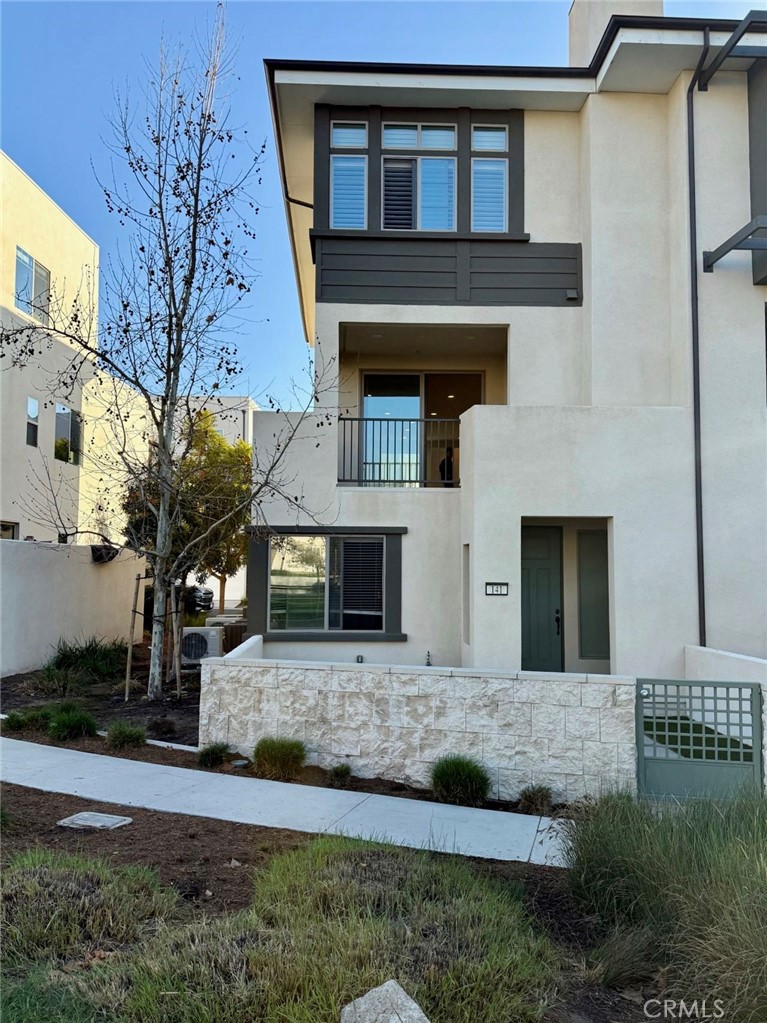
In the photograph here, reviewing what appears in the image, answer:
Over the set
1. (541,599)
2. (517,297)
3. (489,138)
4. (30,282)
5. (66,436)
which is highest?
(30,282)

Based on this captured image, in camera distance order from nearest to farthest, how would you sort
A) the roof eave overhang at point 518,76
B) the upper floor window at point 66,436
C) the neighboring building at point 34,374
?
1. the roof eave overhang at point 518,76
2. the neighboring building at point 34,374
3. the upper floor window at point 66,436

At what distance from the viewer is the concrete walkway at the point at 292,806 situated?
597 cm

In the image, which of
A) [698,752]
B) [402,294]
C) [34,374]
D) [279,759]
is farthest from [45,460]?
[698,752]

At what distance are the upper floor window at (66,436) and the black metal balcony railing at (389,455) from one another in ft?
36.0

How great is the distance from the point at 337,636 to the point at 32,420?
1209 cm

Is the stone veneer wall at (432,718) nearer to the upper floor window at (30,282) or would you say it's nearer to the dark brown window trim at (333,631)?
the dark brown window trim at (333,631)

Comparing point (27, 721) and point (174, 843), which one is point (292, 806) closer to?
point (174, 843)

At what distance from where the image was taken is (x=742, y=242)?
404 inches

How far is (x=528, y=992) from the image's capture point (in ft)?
11.3

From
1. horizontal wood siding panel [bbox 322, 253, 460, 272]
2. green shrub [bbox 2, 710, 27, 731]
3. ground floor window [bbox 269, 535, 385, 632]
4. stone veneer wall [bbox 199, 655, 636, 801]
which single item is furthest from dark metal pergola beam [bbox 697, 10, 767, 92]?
green shrub [bbox 2, 710, 27, 731]

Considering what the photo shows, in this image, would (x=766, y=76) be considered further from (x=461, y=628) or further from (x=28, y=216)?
(x=28, y=216)

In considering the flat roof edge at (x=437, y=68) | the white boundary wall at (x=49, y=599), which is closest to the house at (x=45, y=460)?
the white boundary wall at (x=49, y=599)

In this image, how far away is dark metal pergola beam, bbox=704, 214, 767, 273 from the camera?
32.1ft

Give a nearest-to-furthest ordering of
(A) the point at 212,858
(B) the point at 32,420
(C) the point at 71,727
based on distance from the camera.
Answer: (A) the point at 212,858, (C) the point at 71,727, (B) the point at 32,420
